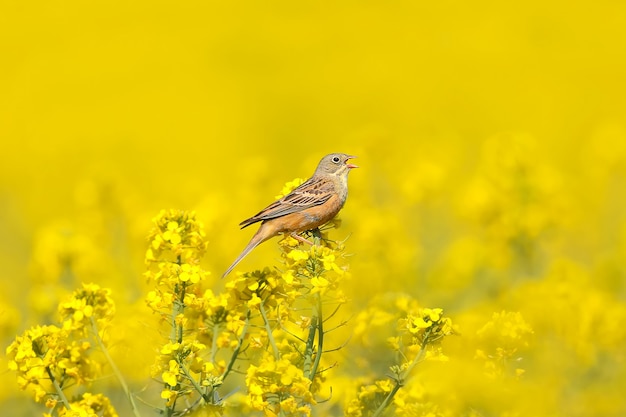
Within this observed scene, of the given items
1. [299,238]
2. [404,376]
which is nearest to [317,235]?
[299,238]

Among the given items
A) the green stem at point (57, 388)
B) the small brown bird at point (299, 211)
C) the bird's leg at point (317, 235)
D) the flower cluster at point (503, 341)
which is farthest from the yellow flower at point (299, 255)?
the small brown bird at point (299, 211)

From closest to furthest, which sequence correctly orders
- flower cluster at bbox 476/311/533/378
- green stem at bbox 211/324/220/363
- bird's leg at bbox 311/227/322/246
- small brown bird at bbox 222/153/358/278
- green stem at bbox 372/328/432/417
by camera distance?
1. green stem at bbox 372/328/432/417
2. flower cluster at bbox 476/311/533/378
3. green stem at bbox 211/324/220/363
4. bird's leg at bbox 311/227/322/246
5. small brown bird at bbox 222/153/358/278

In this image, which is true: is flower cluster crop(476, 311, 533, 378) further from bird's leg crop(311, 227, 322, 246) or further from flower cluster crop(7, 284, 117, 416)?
flower cluster crop(7, 284, 117, 416)

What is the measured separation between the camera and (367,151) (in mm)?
12938

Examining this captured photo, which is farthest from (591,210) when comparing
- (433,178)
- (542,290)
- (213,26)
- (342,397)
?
(213,26)

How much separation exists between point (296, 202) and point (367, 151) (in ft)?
20.3

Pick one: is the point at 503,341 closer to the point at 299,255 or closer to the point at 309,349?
the point at 309,349

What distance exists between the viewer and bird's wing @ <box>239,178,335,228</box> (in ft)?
22.3

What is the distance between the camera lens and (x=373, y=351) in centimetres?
690

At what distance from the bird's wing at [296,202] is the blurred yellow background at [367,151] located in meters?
1.07

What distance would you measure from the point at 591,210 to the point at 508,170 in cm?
250

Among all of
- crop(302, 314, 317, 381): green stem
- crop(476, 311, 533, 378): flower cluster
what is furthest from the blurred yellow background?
crop(302, 314, 317, 381): green stem

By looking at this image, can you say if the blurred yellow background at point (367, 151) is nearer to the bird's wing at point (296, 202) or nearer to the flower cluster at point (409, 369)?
the flower cluster at point (409, 369)

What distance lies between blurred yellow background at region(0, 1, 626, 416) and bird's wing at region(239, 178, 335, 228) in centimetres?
107
